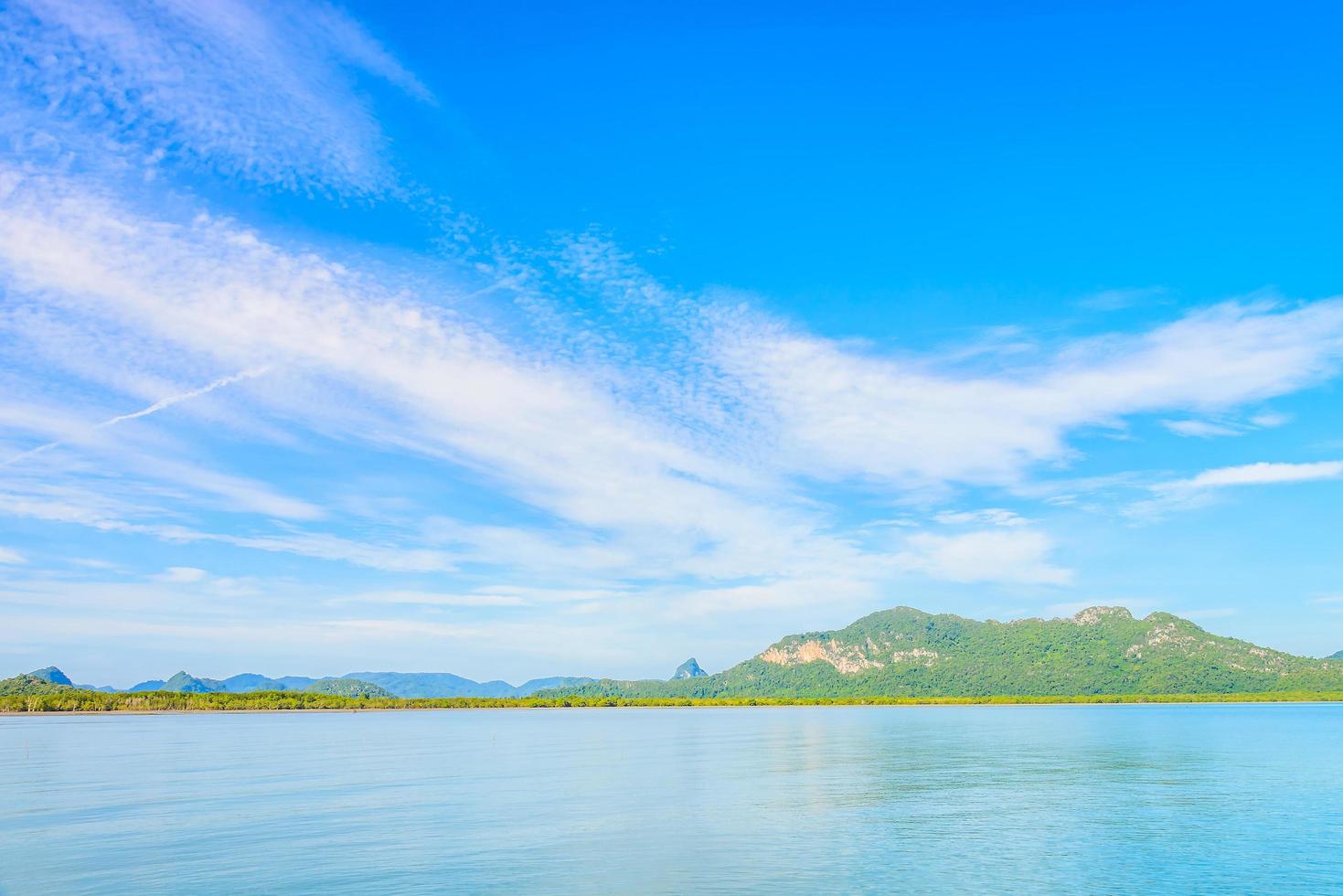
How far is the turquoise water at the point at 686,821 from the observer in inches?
1253

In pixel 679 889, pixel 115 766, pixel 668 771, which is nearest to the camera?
pixel 679 889

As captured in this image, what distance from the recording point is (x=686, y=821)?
44.4 meters

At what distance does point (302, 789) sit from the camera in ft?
196

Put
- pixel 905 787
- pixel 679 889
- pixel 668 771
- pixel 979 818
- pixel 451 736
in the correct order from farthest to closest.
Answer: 1. pixel 451 736
2. pixel 668 771
3. pixel 905 787
4. pixel 979 818
5. pixel 679 889

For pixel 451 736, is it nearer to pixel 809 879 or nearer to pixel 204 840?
pixel 204 840

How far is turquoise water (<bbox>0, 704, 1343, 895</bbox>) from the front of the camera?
3183 centimetres

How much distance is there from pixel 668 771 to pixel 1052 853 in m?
39.1

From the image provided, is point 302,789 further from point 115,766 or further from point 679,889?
point 679,889

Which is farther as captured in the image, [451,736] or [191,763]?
[451,736]

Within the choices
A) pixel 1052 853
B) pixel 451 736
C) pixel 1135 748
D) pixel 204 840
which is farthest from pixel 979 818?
pixel 451 736

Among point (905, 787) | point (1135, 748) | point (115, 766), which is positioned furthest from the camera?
point (1135, 748)

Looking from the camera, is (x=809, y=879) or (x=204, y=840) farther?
(x=204, y=840)

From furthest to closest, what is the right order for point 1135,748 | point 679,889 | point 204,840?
point 1135,748, point 204,840, point 679,889

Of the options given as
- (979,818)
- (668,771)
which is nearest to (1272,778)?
(979,818)
